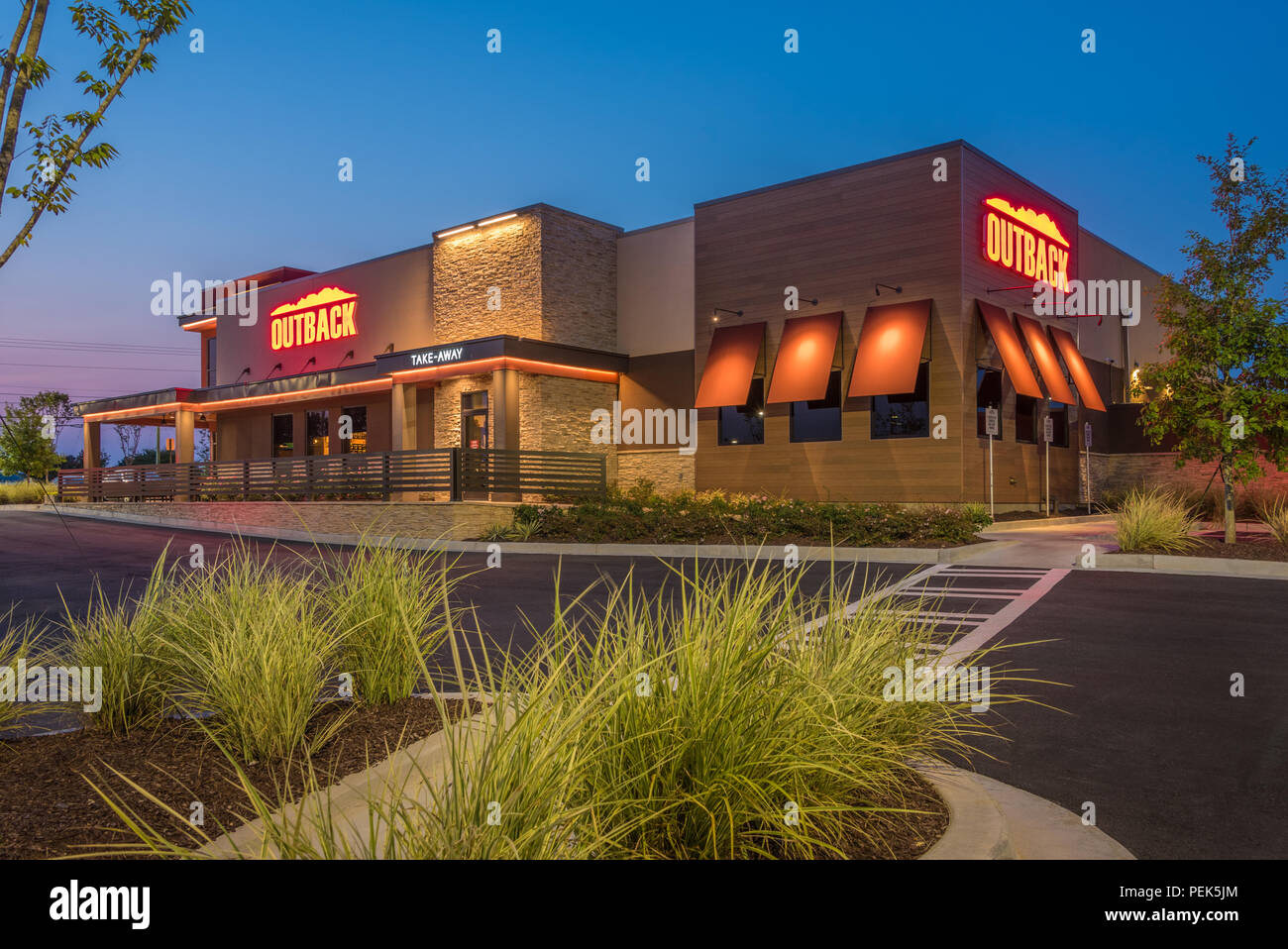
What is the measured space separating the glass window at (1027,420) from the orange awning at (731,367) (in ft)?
23.5

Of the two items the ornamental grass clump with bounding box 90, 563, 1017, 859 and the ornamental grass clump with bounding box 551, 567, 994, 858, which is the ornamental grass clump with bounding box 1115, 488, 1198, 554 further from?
the ornamental grass clump with bounding box 551, 567, 994, 858

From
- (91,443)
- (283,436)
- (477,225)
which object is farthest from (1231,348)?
(91,443)

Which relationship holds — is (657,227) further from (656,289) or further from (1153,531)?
(1153,531)

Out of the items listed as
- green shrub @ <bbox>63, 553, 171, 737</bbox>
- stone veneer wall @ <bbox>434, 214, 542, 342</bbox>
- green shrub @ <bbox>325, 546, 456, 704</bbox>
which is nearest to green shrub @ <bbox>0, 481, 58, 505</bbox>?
stone veneer wall @ <bbox>434, 214, 542, 342</bbox>

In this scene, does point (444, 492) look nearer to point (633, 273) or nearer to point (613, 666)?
point (633, 273)

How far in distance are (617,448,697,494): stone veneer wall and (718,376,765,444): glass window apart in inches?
61.5

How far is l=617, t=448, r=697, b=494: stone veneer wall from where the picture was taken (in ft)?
→ 85.9

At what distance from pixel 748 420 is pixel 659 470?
11.8 ft

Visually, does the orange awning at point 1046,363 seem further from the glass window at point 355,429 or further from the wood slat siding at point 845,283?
the glass window at point 355,429

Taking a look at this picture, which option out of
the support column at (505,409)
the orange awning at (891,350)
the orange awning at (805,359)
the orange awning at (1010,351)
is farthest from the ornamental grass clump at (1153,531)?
the support column at (505,409)

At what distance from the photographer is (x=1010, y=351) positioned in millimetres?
21219

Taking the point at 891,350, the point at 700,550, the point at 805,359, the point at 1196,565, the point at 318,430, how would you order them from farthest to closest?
the point at 318,430, the point at 805,359, the point at 891,350, the point at 700,550, the point at 1196,565

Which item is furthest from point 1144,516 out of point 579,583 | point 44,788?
point 44,788

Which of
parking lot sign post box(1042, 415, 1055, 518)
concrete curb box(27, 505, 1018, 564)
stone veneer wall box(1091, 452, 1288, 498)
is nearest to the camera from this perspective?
concrete curb box(27, 505, 1018, 564)
